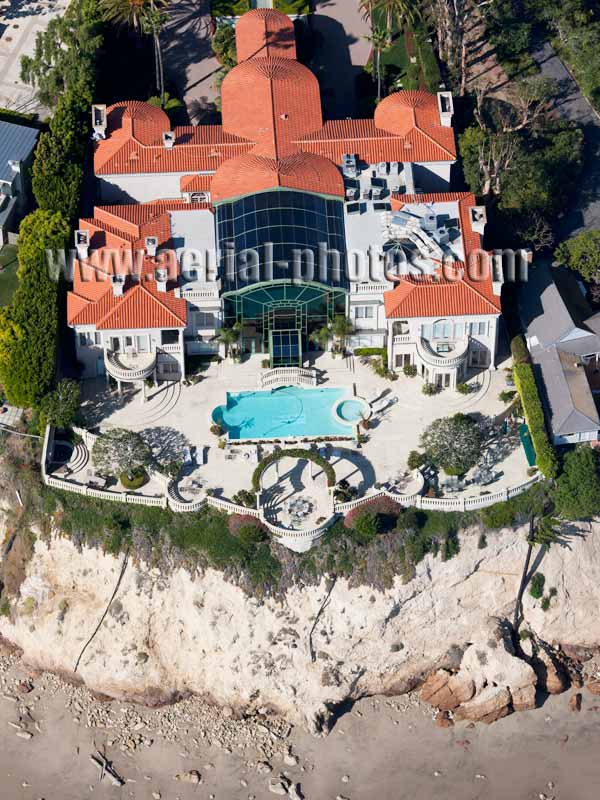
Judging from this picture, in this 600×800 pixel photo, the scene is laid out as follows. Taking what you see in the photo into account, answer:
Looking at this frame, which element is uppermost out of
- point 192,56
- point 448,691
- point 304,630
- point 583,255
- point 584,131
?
point 192,56

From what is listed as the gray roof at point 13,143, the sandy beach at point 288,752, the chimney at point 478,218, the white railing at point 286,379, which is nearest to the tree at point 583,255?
the chimney at point 478,218

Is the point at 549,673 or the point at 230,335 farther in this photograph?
the point at 230,335

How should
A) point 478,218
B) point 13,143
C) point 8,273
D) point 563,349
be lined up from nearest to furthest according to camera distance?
point 563,349 < point 478,218 < point 8,273 < point 13,143

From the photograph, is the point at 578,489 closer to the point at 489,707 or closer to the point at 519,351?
the point at 519,351

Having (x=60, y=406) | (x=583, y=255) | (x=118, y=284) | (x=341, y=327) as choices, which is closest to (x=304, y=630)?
(x=341, y=327)

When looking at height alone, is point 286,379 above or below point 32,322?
below

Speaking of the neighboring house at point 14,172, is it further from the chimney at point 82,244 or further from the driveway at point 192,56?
the driveway at point 192,56
